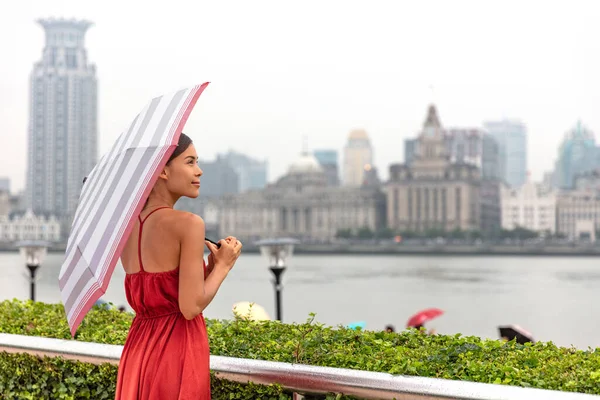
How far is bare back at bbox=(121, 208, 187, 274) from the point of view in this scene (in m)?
3.29

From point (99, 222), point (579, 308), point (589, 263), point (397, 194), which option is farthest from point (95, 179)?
point (397, 194)

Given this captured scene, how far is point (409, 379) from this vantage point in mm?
3518

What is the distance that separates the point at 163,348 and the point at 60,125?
592 feet

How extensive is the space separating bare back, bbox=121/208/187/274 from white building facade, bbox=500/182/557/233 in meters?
146

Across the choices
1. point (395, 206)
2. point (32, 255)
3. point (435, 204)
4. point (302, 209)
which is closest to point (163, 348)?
point (32, 255)

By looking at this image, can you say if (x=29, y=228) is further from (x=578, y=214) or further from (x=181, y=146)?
(x=181, y=146)

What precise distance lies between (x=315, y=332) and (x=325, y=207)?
460 ft

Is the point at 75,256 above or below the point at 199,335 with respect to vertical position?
above

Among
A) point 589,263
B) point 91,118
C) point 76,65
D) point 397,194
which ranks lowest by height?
point 589,263

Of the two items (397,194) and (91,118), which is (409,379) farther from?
(91,118)

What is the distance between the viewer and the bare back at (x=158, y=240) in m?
3.29

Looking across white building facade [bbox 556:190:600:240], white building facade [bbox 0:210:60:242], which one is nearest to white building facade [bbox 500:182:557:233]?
white building facade [bbox 556:190:600:240]

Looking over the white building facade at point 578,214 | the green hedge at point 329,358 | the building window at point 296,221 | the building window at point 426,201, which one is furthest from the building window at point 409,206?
the green hedge at point 329,358

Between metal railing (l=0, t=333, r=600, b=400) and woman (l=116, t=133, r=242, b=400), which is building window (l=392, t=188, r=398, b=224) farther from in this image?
woman (l=116, t=133, r=242, b=400)
